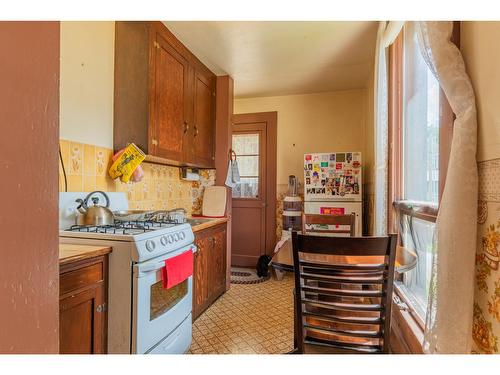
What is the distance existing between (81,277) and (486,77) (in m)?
1.72

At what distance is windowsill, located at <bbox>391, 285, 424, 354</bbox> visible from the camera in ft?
4.18

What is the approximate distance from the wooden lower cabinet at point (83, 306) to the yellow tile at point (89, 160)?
77 centimetres

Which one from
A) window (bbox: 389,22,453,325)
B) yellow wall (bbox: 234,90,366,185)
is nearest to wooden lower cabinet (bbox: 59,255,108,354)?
window (bbox: 389,22,453,325)

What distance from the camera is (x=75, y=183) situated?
1.75 metres

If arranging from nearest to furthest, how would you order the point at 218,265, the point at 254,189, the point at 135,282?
the point at 135,282 < the point at 218,265 < the point at 254,189

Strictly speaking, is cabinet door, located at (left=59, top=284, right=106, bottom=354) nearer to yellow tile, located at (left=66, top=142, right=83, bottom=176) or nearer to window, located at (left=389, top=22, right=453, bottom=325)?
yellow tile, located at (left=66, top=142, right=83, bottom=176)

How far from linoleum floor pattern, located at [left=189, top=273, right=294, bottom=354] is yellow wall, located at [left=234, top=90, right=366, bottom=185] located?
1.64m

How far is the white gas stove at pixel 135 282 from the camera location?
138cm

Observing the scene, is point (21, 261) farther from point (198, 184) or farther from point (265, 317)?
point (198, 184)

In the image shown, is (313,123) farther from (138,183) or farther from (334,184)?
(138,183)

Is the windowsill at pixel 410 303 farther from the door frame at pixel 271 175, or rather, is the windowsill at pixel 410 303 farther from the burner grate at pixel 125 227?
the door frame at pixel 271 175

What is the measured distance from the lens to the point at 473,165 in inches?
33.3

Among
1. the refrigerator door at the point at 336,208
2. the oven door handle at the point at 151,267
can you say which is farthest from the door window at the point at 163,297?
the refrigerator door at the point at 336,208

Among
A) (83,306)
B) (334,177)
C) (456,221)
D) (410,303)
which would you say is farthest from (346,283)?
(334,177)
